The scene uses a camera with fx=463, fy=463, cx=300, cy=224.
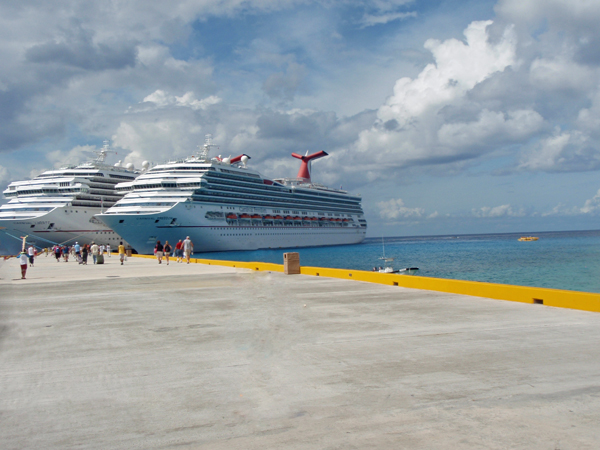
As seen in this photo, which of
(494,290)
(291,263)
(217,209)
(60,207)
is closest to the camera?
(494,290)

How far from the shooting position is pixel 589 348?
5.30 meters

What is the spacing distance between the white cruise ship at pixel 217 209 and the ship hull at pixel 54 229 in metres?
7.13

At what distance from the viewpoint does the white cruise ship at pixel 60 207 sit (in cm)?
5806

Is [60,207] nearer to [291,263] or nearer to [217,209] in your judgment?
[217,209]

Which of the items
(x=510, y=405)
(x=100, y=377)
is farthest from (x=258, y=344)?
(x=510, y=405)

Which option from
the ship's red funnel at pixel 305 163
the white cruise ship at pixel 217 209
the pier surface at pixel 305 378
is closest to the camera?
the pier surface at pixel 305 378

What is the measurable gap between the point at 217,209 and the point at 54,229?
21.0 meters

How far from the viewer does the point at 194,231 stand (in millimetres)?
55125

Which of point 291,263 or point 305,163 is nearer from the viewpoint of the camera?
point 291,263

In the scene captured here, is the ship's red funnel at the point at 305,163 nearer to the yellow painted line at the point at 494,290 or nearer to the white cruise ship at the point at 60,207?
the white cruise ship at the point at 60,207

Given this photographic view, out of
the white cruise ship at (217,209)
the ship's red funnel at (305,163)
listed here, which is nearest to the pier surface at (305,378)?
the white cruise ship at (217,209)

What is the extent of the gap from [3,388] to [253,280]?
407 inches

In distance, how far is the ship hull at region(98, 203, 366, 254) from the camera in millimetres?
51938

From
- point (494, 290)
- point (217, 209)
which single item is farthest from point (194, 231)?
point (494, 290)
